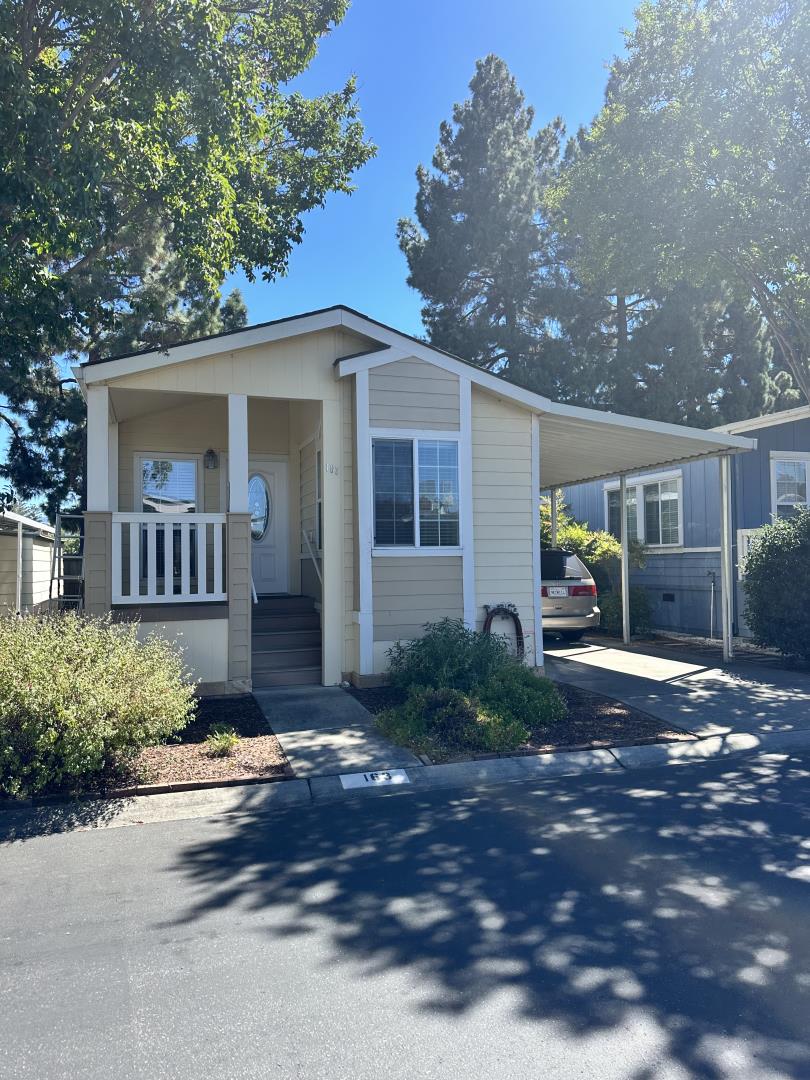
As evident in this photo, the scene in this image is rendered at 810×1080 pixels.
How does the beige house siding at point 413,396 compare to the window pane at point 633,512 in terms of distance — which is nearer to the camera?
the beige house siding at point 413,396

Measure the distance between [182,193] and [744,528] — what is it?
11079 millimetres

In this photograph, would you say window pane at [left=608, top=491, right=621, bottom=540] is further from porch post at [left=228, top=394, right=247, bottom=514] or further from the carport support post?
porch post at [left=228, top=394, right=247, bottom=514]

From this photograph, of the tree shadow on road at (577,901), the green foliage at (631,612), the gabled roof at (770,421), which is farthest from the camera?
the green foliage at (631,612)

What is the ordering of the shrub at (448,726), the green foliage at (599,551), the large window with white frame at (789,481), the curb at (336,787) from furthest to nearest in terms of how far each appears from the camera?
the green foliage at (599,551)
the large window with white frame at (789,481)
the shrub at (448,726)
the curb at (336,787)

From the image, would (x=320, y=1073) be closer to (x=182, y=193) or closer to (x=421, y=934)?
(x=421, y=934)

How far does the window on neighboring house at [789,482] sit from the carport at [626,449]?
3025 mm

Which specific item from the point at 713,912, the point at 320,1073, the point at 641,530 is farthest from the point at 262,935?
the point at 641,530

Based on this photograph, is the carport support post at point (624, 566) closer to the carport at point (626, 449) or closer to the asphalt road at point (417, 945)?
the carport at point (626, 449)

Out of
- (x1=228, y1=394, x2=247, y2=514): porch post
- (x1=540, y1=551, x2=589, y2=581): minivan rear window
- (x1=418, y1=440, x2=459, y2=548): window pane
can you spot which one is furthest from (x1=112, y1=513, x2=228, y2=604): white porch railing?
(x1=540, y1=551, x2=589, y2=581): minivan rear window

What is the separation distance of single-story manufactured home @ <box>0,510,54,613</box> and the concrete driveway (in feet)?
29.1

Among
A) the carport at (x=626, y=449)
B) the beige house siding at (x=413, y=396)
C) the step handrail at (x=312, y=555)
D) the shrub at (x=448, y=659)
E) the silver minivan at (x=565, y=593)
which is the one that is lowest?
the shrub at (x=448, y=659)

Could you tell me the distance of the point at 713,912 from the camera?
3943mm

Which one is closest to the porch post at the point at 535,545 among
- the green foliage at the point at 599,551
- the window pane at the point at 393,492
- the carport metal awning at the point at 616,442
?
the carport metal awning at the point at 616,442

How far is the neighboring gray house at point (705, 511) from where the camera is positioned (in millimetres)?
14398
